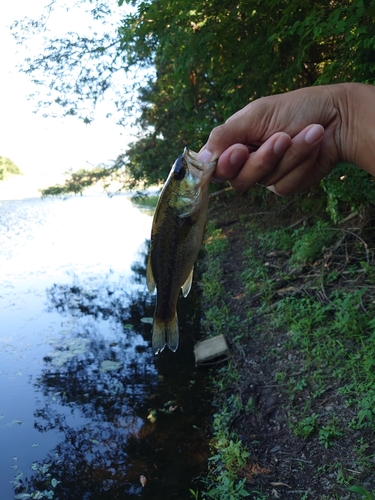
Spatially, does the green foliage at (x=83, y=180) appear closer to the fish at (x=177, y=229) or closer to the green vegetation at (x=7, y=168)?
the fish at (x=177, y=229)

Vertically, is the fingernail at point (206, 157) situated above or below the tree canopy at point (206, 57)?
below

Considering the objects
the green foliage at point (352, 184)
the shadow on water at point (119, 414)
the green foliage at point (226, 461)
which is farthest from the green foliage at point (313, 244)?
the green foliage at point (226, 461)

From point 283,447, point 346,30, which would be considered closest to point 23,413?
point 283,447

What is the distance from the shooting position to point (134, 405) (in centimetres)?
624

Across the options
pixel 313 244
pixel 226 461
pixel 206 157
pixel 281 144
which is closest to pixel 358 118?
pixel 281 144

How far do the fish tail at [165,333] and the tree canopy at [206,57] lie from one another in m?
3.06

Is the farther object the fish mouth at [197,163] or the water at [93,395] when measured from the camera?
the water at [93,395]

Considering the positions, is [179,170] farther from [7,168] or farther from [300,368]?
[7,168]

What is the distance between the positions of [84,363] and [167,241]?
5919 millimetres

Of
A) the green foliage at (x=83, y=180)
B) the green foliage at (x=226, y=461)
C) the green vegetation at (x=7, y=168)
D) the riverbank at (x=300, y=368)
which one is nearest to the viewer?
the riverbank at (x=300, y=368)

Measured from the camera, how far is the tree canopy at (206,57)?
460cm

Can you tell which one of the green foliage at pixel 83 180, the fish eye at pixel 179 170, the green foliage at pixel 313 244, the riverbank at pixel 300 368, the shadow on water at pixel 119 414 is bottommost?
the shadow on water at pixel 119 414

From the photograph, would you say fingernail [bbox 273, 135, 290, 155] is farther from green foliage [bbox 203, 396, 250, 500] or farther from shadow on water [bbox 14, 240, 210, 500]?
shadow on water [bbox 14, 240, 210, 500]

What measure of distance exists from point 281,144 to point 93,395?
569cm
